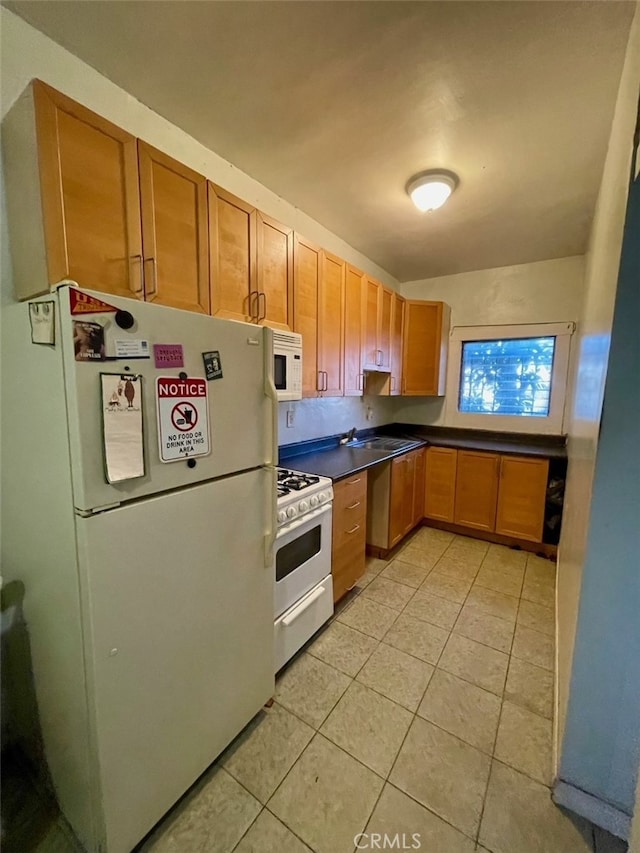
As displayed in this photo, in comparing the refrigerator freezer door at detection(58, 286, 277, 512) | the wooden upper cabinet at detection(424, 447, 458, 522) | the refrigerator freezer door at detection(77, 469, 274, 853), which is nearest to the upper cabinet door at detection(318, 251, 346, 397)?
the refrigerator freezer door at detection(58, 286, 277, 512)

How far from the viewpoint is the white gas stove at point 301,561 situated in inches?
64.3

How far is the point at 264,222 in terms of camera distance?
→ 1.79m

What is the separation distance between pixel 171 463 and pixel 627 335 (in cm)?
139

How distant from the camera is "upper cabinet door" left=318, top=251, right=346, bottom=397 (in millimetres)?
2293

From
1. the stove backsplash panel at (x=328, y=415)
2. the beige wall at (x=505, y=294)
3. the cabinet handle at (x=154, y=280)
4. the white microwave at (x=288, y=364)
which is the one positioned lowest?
the stove backsplash panel at (x=328, y=415)

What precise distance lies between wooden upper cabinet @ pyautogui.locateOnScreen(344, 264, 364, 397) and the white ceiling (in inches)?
22.3

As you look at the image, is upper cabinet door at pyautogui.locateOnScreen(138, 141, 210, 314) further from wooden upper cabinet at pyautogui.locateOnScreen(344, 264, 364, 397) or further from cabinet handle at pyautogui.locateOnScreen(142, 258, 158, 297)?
wooden upper cabinet at pyautogui.locateOnScreen(344, 264, 364, 397)

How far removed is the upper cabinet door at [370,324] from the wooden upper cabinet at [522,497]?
4.91 ft

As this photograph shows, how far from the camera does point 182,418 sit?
1.04m

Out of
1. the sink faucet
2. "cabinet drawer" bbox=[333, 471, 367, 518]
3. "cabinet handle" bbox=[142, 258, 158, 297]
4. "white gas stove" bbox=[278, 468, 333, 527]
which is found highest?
"cabinet handle" bbox=[142, 258, 158, 297]

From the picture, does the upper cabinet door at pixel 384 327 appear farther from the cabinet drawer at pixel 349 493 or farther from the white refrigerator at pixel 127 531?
the white refrigerator at pixel 127 531

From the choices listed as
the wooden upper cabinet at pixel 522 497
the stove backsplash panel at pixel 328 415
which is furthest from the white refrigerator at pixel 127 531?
the wooden upper cabinet at pixel 522 497

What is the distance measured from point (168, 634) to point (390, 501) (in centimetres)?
201
